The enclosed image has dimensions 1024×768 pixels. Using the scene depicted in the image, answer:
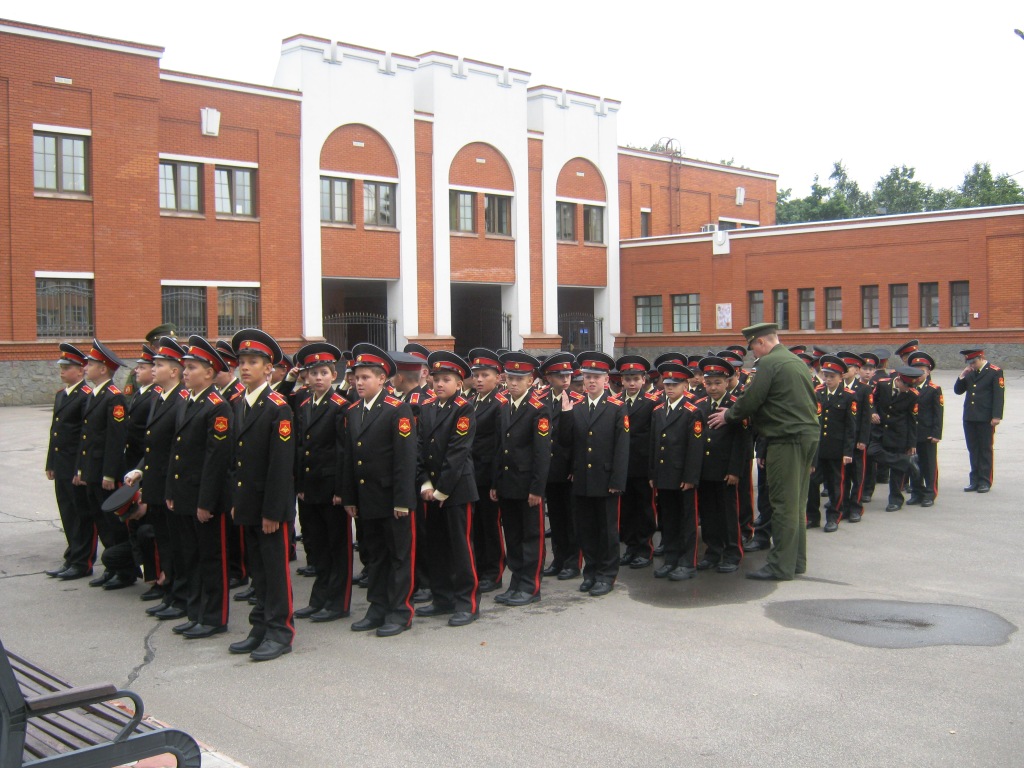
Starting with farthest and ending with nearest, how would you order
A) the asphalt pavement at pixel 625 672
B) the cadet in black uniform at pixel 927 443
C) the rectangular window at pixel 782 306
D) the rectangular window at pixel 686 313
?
1. the rectangular window at pixel 686 313
2. the rectangular window at pixel 782 306
3. the cadet in black uniform at pixel 927 443
4. the asphalt pavement at pixel 625 672

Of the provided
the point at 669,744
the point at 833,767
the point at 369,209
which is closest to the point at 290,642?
the point at 669,744

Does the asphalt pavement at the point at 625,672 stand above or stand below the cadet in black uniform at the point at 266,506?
below

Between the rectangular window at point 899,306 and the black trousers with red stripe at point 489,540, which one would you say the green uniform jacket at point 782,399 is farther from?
the rectangular window at point 899,306

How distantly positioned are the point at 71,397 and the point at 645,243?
36.3 meters

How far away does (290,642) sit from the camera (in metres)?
6.59

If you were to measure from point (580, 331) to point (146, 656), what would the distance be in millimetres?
36987

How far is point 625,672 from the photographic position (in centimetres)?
600

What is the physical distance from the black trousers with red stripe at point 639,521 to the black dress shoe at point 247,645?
4.02 m

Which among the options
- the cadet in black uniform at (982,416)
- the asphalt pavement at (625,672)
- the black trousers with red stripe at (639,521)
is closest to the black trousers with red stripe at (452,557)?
the asphalt pavement at (625,672)

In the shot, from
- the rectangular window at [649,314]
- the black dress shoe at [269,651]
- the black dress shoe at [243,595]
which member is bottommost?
the black dress shoe at [243,595]

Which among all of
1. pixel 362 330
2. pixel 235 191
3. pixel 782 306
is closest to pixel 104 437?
pixel 235 191

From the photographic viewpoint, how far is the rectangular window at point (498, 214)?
38.5m

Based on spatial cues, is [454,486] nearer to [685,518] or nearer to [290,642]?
[290,642]

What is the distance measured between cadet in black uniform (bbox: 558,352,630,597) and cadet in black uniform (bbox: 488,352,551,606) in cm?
41
